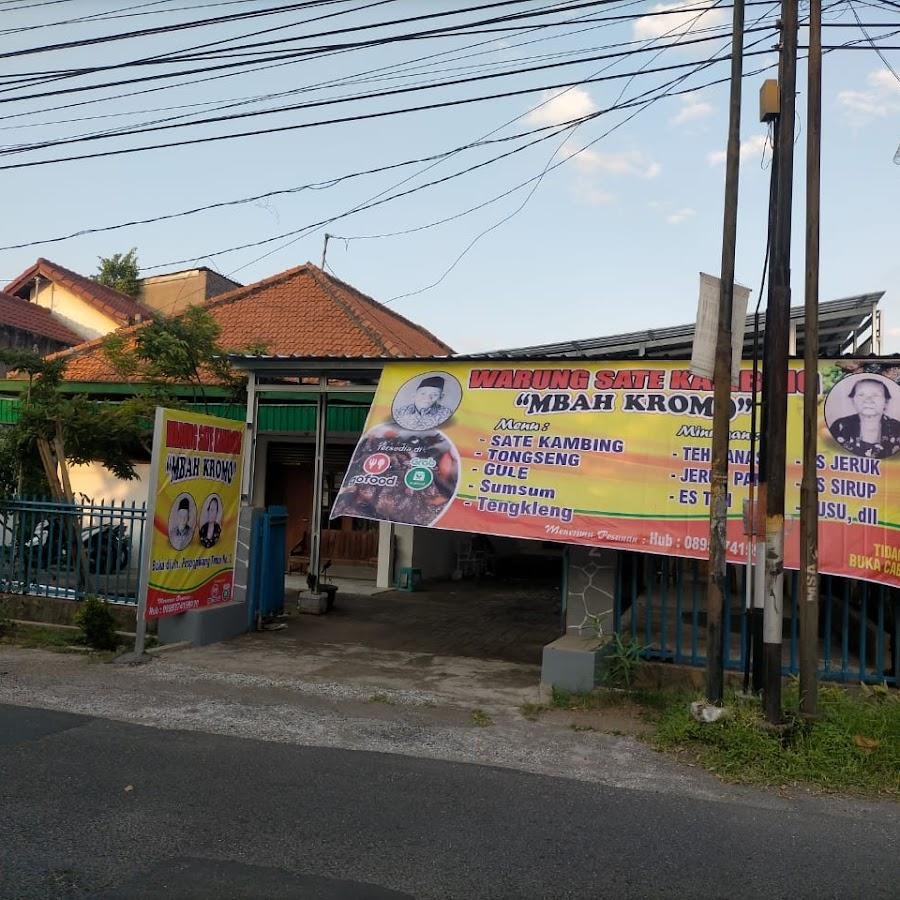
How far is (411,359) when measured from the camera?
9.27 metres

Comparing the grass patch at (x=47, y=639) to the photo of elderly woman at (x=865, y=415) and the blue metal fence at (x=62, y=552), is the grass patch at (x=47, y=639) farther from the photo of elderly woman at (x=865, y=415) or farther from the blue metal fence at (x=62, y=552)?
the photo of elderly woman at (x=865, y=415)

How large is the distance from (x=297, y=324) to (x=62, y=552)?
27.4 ft

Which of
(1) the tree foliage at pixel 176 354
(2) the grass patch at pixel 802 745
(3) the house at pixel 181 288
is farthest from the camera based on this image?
(3) the house at pixel 181 288

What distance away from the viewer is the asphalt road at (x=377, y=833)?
3.94 meters

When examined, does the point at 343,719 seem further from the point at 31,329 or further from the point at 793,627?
the point at 31,329

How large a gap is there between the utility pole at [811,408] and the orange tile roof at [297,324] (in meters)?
10.3

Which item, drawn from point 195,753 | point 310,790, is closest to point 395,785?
point 310,790

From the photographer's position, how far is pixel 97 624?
30.3 ft

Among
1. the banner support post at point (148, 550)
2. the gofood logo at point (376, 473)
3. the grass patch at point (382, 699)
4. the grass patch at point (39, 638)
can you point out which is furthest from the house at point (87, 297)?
the grass patch at point (382, 699)

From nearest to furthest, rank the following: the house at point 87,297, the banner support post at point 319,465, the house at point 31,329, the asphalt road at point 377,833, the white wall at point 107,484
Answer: the asphalt road at point 377,833 → the banner support post at point 319,465 → the white wall at point 107,484 → the house at point 31,329 → the house at point 87,297

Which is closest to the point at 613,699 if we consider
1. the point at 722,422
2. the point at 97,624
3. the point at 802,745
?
the point at 802,745

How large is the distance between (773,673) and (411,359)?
196 inches

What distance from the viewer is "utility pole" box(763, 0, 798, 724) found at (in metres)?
6.17

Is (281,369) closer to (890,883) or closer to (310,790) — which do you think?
(310,790)
